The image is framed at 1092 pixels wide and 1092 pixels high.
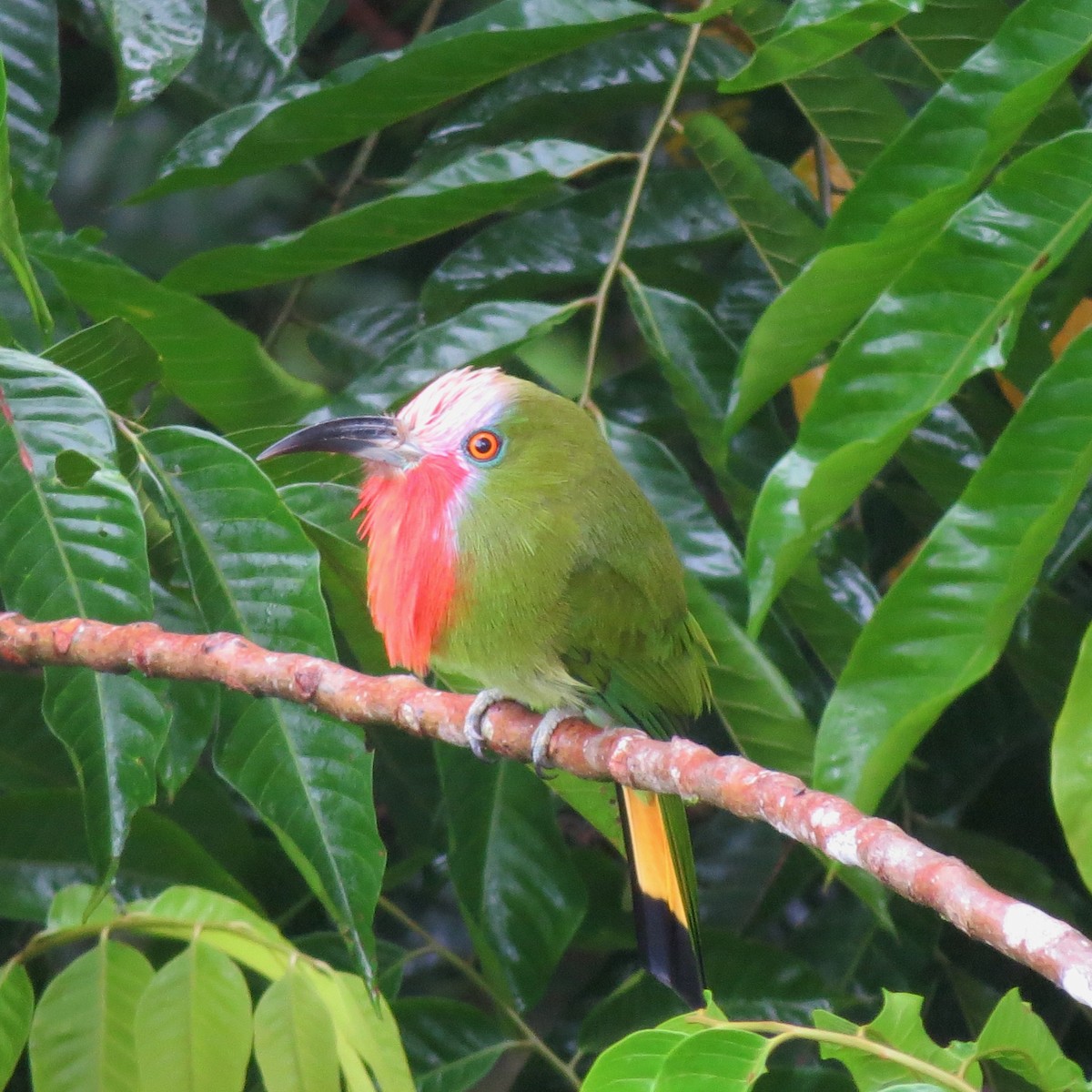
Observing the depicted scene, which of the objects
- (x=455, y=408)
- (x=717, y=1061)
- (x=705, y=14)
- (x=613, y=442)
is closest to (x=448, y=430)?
(x=455, y=408)

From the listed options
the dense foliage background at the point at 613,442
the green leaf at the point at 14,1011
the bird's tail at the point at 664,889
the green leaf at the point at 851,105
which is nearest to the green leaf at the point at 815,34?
the dense foliage background at the point at 613,442

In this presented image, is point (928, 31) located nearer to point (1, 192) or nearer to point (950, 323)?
point (950, 323)

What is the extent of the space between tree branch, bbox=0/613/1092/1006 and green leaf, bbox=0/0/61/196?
0.83m

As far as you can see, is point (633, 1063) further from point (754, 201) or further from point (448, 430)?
point (754, 201)

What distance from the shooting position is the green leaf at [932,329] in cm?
126

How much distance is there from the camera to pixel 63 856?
5.78ft

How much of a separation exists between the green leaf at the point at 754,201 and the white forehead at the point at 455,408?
478 mm

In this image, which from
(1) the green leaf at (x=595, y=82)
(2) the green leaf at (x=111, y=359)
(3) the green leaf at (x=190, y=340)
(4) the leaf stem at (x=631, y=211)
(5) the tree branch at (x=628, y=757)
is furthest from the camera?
(1) the green leaf at (x=595, y=82)

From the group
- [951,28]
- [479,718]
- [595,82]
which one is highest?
[951,28]

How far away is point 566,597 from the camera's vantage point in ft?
5.30

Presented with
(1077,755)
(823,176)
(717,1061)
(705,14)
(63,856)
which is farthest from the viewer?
(823,176)

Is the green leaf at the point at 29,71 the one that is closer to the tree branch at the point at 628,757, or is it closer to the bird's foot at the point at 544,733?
the tree branch at the point at 628,757

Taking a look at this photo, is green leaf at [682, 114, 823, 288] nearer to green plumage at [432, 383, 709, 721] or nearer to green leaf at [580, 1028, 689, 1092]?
green plumage at [432, 383, 709, 721]

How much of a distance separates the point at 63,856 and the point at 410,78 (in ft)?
3.54
